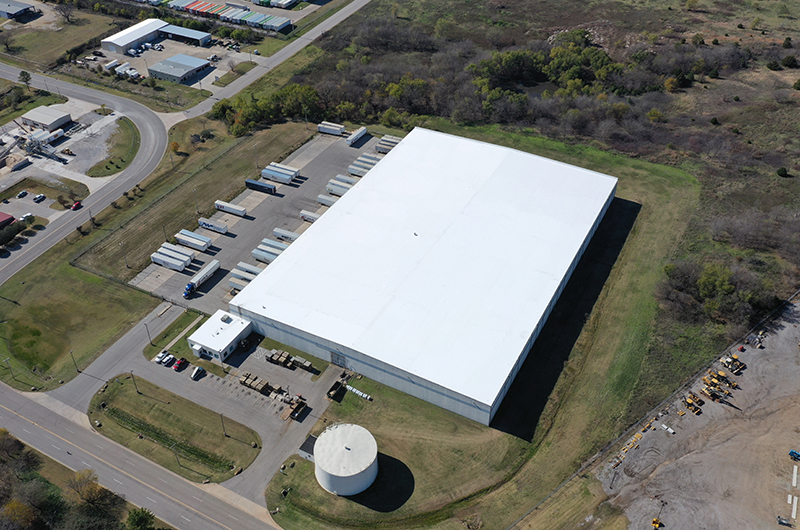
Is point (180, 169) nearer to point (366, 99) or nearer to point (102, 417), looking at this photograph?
point (366, 99)

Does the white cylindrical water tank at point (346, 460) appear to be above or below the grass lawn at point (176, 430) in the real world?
above

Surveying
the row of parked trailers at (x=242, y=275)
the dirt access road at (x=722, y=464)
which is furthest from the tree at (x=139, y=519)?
the dirt access road at (x=722, y=464)

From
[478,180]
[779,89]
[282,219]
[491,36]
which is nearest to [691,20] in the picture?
[779,89]

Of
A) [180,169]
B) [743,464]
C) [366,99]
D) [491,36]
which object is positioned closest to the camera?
[743,464]

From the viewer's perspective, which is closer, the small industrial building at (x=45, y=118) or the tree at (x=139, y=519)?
the tree at (x=139, y=519)

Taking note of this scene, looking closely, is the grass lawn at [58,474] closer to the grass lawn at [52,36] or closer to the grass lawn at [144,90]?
the grass lawn at [144,90]

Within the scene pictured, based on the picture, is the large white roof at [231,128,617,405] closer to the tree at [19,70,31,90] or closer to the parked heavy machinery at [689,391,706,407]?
the parked heavy machinery at [689,391,706,407]
